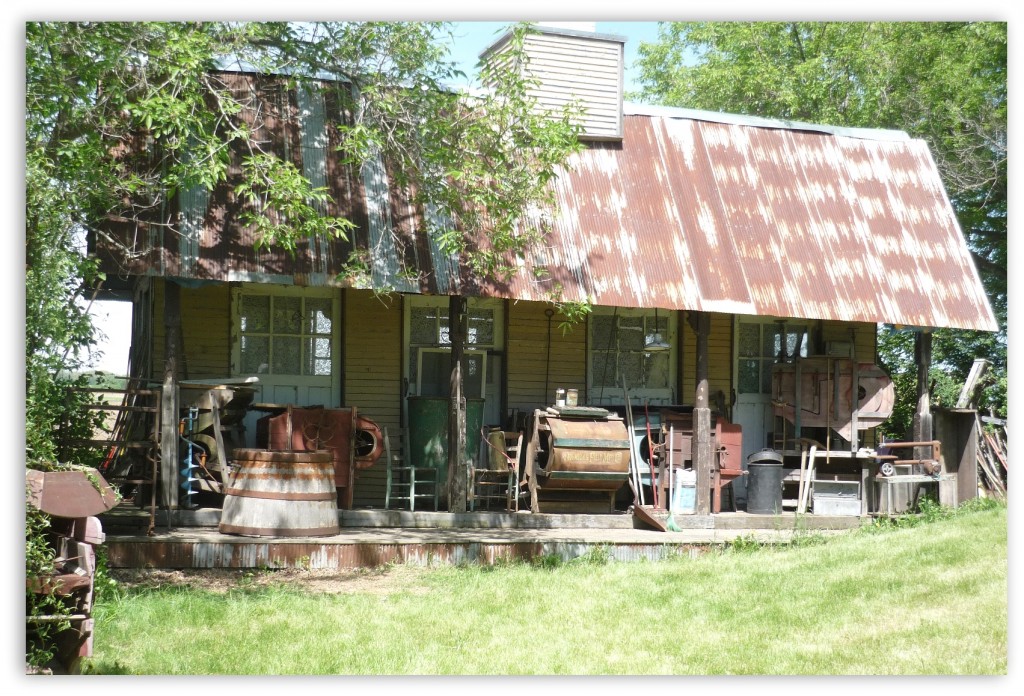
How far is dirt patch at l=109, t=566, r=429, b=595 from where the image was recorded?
8508 millimetres

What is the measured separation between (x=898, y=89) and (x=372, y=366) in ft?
34.8

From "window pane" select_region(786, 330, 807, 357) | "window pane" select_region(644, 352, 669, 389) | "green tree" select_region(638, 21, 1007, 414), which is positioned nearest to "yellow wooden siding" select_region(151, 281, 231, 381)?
"window pane" select_region(644, 352, 669, 389)

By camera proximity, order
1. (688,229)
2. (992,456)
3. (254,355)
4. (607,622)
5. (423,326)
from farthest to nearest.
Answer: (992,456) < (423,326) < (688,229) < (254,355) < (607,622)

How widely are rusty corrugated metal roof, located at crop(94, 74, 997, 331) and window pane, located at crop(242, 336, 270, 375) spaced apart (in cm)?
206

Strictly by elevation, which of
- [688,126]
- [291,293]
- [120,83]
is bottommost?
[291,293]

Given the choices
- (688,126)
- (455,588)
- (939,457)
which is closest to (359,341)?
(455,588)

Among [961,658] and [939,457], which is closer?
[961,658]

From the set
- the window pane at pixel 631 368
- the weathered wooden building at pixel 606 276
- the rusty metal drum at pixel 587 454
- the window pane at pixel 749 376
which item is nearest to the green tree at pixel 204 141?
the weathered wooden building at pixel 606 276

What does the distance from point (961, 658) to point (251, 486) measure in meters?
5.84

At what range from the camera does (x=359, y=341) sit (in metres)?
11.9

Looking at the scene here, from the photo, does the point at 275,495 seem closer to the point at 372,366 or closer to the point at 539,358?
the point at 372,366

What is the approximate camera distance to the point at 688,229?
38.2ft

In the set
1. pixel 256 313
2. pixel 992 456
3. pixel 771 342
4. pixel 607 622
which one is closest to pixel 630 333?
pixel 771 342

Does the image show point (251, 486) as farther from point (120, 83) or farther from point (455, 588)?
point (120, 83)
